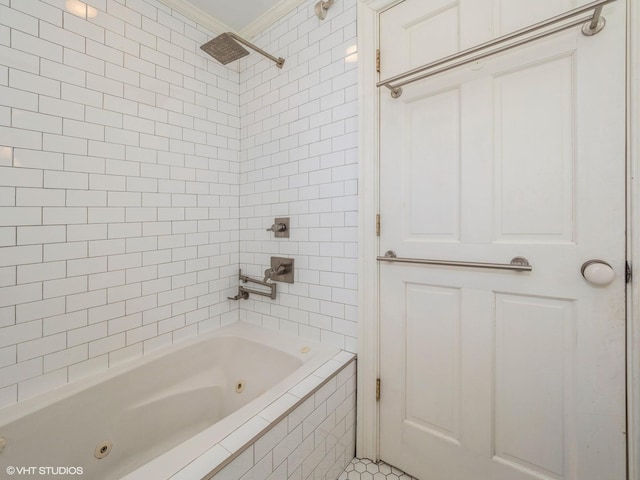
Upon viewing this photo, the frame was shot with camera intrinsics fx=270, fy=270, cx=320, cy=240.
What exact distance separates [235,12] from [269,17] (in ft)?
0.69

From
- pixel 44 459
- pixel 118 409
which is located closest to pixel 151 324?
pixel 118 409

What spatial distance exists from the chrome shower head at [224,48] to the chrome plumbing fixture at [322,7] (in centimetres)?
42

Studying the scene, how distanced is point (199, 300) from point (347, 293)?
3.12 feet

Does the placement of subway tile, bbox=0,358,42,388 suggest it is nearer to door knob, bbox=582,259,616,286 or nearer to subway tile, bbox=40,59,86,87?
subway tile, bbox=40,59,86,87

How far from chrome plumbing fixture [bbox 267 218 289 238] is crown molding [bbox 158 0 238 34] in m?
1.29

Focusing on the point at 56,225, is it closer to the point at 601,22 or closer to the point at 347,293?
the point at 347,293

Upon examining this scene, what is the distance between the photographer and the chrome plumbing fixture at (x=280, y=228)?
5.24 ft

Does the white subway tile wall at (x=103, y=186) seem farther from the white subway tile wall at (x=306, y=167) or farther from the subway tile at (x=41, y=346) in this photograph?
the white subway tile wall at (x=306, y=167)

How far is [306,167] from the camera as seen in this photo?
153 cm

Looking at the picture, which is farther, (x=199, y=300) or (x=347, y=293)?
(x=199, y=300)

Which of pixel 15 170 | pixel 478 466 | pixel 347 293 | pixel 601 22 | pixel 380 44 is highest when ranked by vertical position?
pixel 380 44

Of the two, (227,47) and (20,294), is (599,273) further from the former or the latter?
(20,294)

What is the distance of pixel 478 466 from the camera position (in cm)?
108

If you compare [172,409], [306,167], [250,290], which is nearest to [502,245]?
[306,167]
